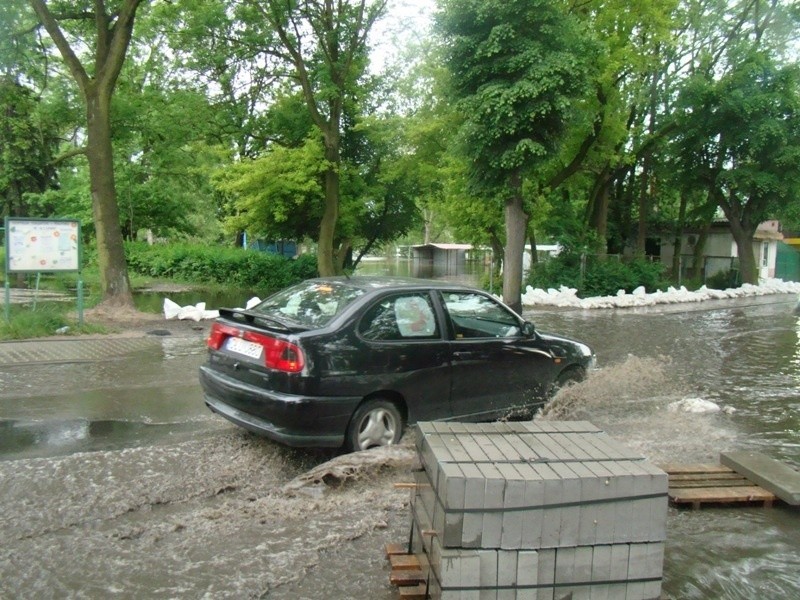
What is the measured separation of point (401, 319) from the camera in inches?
241

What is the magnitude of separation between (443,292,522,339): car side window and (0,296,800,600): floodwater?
3.37 feet

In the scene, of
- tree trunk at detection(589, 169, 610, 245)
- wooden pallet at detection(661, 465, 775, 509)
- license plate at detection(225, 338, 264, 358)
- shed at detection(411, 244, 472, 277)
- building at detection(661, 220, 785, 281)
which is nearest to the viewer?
wooden pallet at detection(661, 465, 775, 509)

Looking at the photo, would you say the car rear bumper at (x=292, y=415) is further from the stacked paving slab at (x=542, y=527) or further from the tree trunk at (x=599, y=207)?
the tree trunk at (x=599, y=207)

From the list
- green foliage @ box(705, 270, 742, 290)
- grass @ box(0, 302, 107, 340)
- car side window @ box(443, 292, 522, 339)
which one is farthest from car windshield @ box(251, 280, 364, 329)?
green foliage @ box(705, 270, 742, 290)

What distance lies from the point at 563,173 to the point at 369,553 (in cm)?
2228

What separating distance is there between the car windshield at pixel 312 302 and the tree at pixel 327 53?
52.5 feet

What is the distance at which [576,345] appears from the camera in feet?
25.1

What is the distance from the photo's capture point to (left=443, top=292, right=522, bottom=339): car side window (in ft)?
21.6

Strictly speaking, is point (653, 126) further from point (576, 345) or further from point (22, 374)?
point (22, 374)

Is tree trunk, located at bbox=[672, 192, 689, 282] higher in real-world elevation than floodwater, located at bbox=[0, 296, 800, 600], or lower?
higher

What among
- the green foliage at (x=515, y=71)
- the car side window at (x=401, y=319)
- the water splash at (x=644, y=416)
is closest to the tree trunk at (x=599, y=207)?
the green foliage at (x=515, y=71)

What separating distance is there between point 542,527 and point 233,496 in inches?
110

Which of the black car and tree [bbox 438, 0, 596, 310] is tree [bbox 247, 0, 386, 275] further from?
the black car

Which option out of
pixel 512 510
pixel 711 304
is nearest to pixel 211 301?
pixel 711 304
